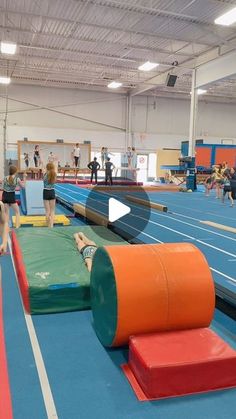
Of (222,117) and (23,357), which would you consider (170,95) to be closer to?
(222,117)

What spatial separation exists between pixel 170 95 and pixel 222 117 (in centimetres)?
460

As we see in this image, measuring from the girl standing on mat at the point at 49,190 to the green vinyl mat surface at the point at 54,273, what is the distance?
69.3 inches

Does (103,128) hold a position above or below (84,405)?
above

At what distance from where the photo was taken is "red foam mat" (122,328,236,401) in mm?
2561

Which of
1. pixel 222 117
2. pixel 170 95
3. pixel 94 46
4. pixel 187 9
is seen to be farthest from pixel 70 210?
pixel 222 117

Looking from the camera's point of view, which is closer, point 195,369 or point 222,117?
point 195,369

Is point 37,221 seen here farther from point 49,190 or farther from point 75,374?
point 75,374

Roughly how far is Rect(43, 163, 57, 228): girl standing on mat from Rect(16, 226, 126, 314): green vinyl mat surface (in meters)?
1.76

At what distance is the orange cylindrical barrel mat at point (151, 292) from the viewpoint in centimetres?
293

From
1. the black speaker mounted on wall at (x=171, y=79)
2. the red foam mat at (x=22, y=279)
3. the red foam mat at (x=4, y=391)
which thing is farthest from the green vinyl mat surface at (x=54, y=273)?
the black speaker mounted on wall at (x=171, y=79)

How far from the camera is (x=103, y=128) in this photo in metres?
25.2

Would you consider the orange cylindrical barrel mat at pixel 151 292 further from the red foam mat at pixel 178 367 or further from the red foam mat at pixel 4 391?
the red foam mat at pixel 4 391
